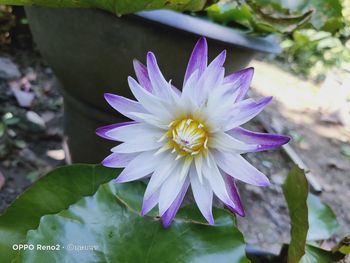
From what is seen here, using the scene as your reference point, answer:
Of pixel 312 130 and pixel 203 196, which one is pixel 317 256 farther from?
pixel 312 130

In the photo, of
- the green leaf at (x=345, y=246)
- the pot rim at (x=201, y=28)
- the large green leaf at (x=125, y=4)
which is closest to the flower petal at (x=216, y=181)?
the green leaf at (x=345, y=246)

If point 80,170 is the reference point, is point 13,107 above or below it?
below

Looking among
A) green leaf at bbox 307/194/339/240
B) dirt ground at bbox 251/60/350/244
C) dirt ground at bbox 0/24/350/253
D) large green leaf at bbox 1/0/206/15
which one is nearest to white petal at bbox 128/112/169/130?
large green leaf at bbox 1/0/206/15

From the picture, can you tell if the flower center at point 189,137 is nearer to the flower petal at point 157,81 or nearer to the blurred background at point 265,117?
the flower petal at point 157,81

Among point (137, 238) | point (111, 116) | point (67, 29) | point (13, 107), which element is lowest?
point (13, 107)

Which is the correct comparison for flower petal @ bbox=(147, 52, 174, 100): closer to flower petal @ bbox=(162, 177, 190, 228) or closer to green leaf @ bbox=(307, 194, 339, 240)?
flower petal @ bbox=(162, 177, 190, 228)

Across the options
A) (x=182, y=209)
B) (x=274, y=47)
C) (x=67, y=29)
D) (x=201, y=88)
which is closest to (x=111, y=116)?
(x=67, y=29)

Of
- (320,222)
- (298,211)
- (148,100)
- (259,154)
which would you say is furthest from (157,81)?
(259,154)

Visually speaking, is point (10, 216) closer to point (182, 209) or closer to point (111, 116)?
point (182, 209)
